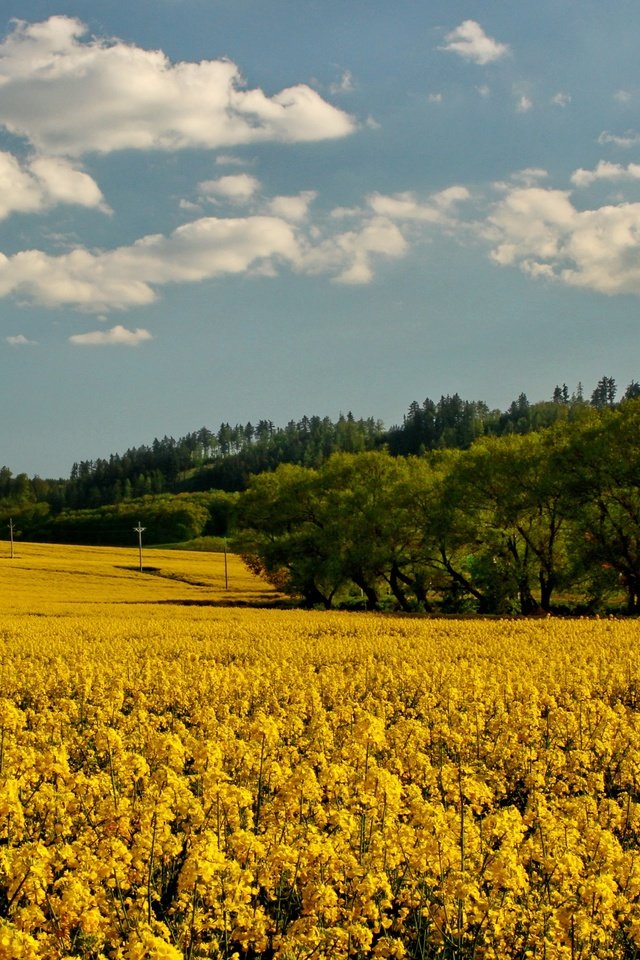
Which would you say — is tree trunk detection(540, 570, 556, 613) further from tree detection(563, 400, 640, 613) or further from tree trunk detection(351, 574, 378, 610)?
tree trunk detection(351, 574, 378, 610)

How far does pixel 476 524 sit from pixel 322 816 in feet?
142

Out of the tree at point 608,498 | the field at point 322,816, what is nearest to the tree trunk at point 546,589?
the tree at point 608,498

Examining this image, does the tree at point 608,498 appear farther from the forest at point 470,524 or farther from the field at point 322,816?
the field at point 322,816

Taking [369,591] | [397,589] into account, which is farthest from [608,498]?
[369,591]

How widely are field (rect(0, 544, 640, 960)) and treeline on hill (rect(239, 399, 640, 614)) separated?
2724 centimetres

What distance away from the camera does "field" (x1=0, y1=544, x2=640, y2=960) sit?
18.9ft

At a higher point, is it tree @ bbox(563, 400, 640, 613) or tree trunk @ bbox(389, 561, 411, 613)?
tree @ bbox(563, 400, 640, 613)

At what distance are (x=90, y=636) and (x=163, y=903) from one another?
76.0 ft

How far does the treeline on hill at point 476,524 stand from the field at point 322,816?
1072 inches

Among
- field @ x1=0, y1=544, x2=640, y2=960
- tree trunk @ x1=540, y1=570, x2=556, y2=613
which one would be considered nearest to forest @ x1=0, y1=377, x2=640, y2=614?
tree trunk @ x1=540, y1=570, x2=556, y2=613

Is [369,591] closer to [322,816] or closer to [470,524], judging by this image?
[470,524]

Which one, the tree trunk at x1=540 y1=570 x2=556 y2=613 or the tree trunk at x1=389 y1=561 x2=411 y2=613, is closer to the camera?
the tree trunk at x1=540 y1=570 x2=556 y2=613

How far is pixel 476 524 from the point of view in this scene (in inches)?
1960

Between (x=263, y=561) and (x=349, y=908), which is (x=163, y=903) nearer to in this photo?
(x=349, y=908)
